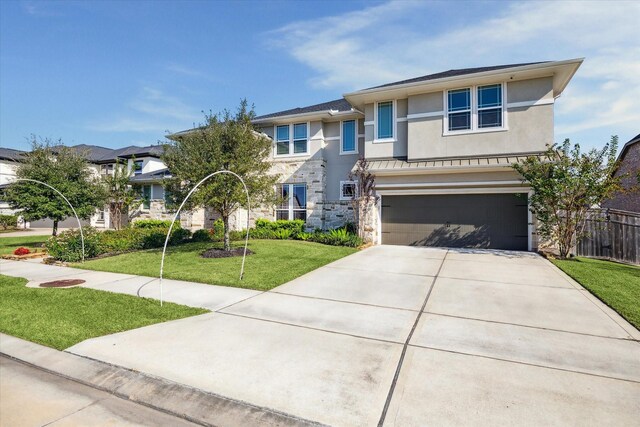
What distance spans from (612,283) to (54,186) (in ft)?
62.5

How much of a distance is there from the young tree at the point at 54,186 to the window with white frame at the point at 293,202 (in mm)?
8620

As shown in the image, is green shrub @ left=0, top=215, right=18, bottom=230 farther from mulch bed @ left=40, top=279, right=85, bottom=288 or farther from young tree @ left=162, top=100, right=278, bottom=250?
mulch bed @ left=40, top=279, right=85, bottom=288

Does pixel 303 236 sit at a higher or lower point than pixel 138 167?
lower

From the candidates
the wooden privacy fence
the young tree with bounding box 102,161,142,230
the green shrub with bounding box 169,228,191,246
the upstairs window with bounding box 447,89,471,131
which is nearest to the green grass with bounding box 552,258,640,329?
the wooden privacy fence

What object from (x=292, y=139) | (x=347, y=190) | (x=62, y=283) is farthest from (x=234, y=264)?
(x=292, y=139)

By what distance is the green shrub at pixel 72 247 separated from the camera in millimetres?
10742

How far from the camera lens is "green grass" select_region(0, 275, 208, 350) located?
15.2 ft

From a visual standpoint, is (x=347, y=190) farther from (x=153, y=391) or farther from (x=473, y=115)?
(x=153, y=391)

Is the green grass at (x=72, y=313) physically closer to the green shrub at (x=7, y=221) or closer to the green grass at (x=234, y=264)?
the green grass at (x=234, y=264)

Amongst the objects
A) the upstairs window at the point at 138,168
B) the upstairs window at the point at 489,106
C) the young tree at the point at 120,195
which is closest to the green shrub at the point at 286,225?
the upstairs window at the point at 489,106

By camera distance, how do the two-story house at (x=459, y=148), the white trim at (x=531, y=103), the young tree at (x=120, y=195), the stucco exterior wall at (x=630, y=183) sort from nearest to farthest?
the white trim at (x=531, y=103)
the two-story house at (x=459, y=148)
the stucco exterior wall at (x=630, y=183)
the young tree at (x=120, y=195)

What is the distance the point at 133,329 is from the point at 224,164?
702cm

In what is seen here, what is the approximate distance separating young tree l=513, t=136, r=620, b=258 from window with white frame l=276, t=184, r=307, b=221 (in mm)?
9584

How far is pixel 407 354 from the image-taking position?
3816mm
